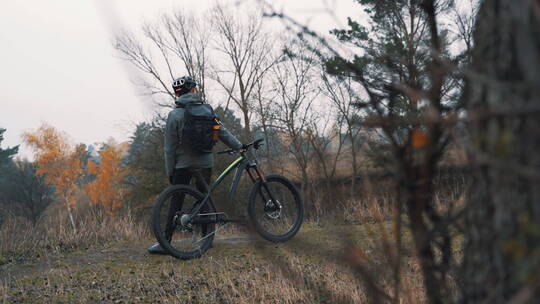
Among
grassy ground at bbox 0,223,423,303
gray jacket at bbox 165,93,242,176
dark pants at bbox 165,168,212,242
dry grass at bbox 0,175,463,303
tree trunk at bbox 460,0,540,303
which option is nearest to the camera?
tree trunk at bbox 460,0,540,303

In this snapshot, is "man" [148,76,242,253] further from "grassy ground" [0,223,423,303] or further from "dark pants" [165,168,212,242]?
"grassy ground" [0,223,423,303]

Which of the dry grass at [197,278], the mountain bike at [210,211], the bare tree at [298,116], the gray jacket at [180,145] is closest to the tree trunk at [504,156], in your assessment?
the dry grass at [197,278]

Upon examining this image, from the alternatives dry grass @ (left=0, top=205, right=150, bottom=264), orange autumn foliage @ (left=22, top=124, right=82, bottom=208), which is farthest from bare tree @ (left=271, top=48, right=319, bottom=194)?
orange autumn foliage @ (left=22, top=124, right=82, bottom=208)

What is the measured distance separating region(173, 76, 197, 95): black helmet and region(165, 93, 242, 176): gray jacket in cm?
13

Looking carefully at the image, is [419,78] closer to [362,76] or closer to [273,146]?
[362,76]

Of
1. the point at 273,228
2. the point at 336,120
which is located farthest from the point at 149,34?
the point at 273,228

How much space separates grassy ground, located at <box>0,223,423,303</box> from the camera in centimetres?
371

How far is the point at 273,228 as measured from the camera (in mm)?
6586

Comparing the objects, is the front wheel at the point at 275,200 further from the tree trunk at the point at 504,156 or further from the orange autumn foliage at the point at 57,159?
the orange autumn foliage at the point at 57,159

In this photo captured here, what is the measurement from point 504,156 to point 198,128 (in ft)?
16.1

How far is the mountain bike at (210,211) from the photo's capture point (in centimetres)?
546

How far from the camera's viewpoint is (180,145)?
19.2 ft

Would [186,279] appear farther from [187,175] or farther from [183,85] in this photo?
[183,85]

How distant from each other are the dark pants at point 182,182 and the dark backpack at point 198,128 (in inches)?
10.1
